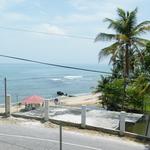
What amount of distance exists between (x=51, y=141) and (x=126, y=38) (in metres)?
15.6

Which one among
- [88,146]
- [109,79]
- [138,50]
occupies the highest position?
[138,50]

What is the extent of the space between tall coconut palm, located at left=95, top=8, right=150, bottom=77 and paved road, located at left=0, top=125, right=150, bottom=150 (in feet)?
43.0

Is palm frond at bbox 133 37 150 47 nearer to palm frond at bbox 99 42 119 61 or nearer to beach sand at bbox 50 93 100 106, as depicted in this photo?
palm frond at bbox 99 42 119 61

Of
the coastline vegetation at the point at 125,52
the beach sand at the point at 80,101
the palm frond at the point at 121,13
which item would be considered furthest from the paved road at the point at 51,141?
the beach sand at the point at 80,101

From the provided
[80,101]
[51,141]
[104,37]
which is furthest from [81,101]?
[51,141]

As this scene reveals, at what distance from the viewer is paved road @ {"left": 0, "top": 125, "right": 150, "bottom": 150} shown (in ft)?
56.0

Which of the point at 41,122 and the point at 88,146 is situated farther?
the point at 41,122

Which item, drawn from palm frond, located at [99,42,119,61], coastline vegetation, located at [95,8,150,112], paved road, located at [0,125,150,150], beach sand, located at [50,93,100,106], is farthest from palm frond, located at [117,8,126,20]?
beach sand, located at [50,93,100,106]

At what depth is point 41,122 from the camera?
72.5 ft

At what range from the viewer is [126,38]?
31.5 metres

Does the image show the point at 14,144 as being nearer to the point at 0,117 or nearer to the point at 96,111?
the point at 0,117

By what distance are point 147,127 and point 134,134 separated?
112cm

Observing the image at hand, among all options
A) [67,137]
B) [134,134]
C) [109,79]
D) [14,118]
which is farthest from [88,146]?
[109,79]

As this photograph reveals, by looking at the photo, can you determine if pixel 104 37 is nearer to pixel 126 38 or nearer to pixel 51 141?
pixel 126 38
